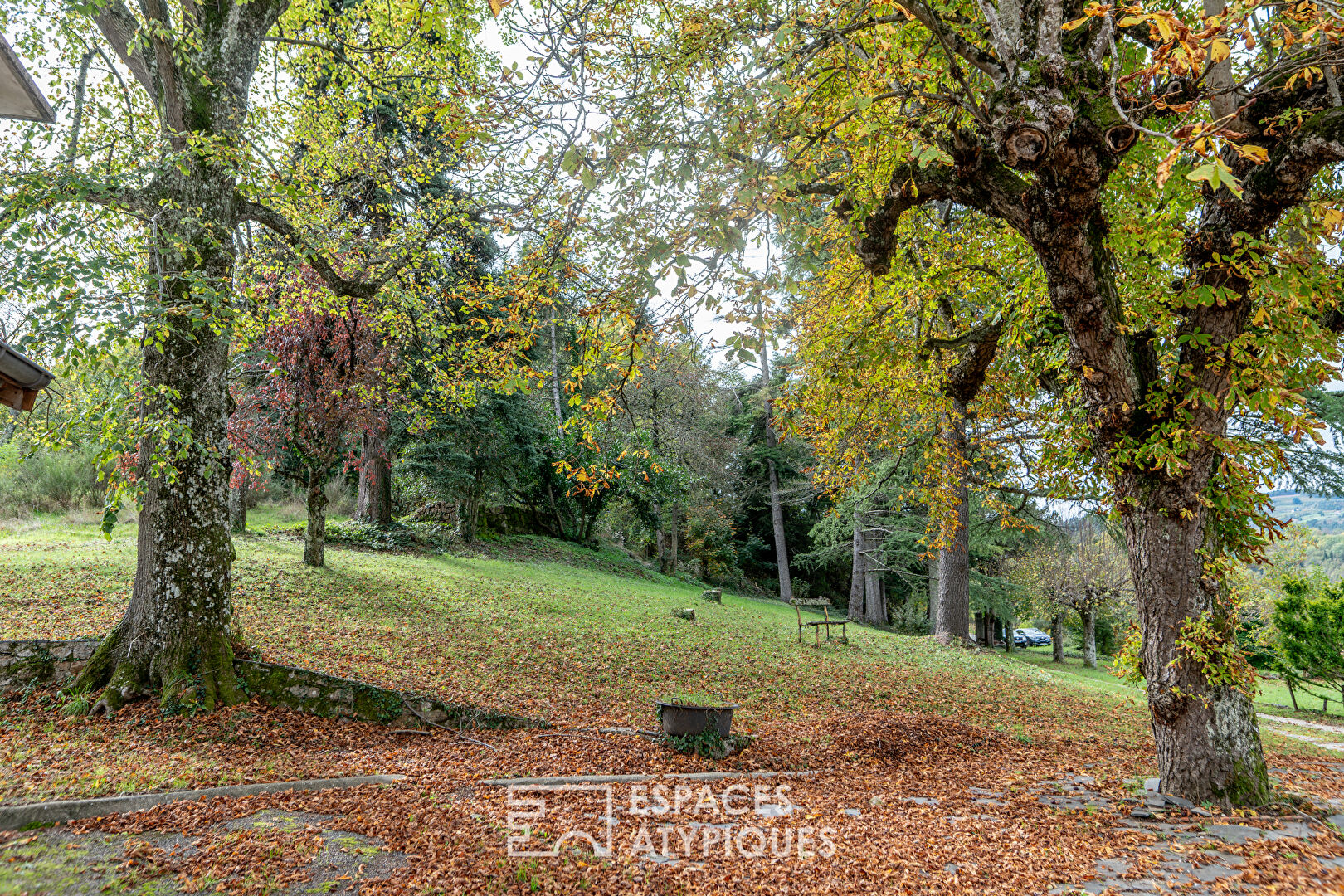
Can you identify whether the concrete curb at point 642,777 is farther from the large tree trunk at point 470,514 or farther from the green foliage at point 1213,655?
the large tree trunk at point 470,514

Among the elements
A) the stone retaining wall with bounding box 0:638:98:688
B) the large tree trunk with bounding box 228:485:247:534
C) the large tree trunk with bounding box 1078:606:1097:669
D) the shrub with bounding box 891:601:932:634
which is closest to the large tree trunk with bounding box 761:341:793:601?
the shrub with bounding box 891:601:932:634

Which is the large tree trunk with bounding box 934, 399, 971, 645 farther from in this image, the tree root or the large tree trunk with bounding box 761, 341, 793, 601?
the tree root

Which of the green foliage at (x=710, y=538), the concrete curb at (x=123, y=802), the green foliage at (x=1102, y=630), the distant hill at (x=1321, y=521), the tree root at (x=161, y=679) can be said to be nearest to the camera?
the concrete curb at (x=123, y=802)

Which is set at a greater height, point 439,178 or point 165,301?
point 439,178

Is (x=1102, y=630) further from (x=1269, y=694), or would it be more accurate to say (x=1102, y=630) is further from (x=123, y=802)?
(x=123, y=802)

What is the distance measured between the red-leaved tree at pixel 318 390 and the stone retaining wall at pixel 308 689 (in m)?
5.01

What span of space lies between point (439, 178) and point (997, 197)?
15.1m

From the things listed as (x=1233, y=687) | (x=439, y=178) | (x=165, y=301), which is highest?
(x=439, y=178)

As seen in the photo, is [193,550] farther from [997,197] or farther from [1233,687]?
[1233,687]

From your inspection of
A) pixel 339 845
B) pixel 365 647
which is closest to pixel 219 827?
pixel 339 845

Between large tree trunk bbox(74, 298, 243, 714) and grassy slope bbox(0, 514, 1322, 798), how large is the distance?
99 cm

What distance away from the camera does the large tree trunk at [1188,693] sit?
476 cm

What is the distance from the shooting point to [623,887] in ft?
11.4

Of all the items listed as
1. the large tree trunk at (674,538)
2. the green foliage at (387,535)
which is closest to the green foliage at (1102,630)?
the large tree trunk at (674,538)
